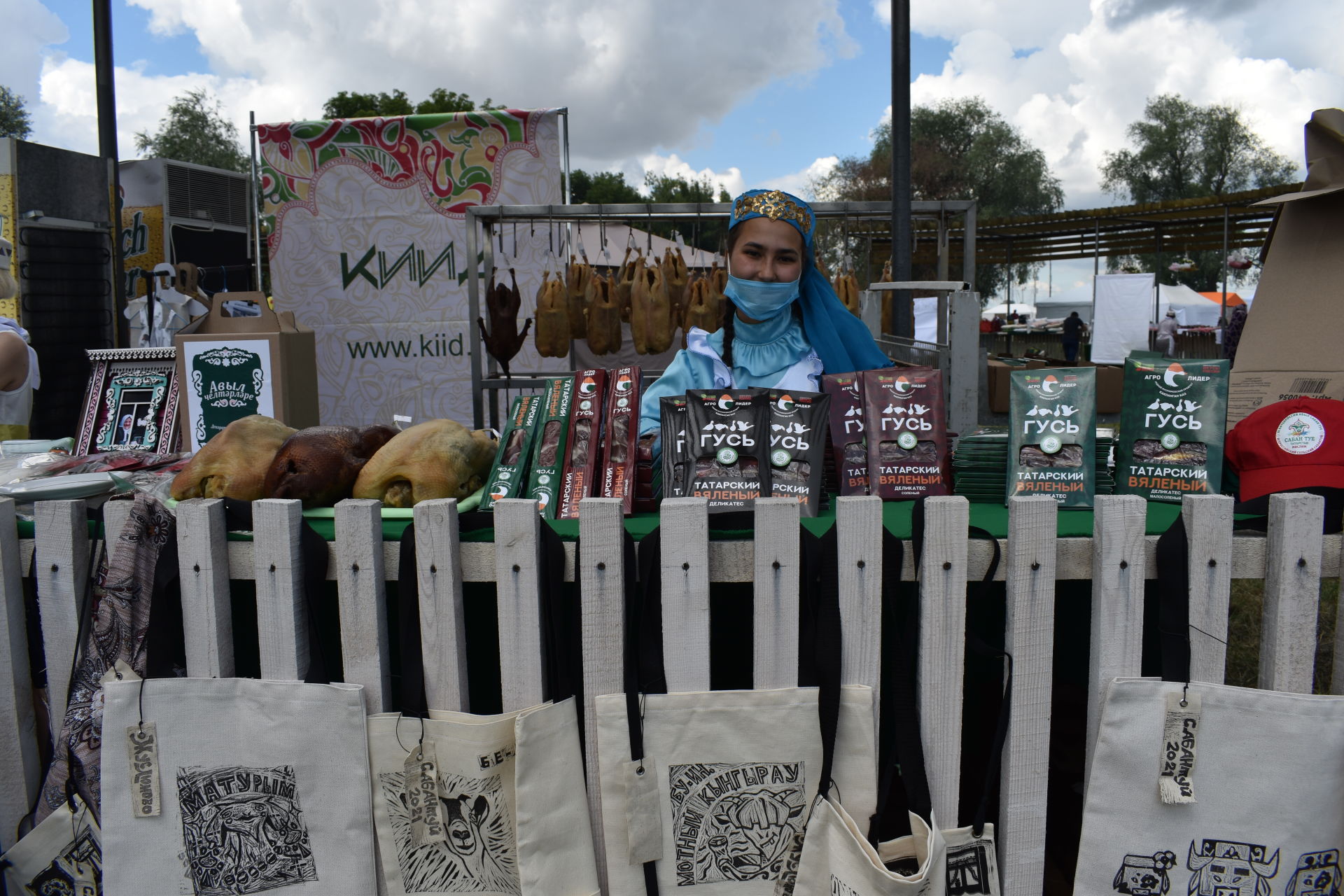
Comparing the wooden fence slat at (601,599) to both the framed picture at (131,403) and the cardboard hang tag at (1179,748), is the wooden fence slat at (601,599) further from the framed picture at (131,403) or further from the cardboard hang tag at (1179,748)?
the framed picture at (131,403)

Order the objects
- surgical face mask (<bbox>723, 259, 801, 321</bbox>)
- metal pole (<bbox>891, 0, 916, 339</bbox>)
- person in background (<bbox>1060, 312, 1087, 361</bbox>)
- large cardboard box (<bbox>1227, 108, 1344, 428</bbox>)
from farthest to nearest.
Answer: person in background (<bbox>1060, 312, 1087, 361</bbox>) → metal pole (<bbox>891, 0, 916, 339</bbox>) → surgical face mask (<bbox>723, 259, 801, 321</bbox>) → large cardboard box (<bbox>1227, 108, 1344, 428</bbox>)

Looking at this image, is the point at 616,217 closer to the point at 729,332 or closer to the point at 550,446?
the point at 729,332

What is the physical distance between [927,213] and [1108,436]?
11.6 ft

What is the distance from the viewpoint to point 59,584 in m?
1.85

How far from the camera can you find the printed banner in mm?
6773

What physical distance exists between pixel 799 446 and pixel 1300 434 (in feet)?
3.54

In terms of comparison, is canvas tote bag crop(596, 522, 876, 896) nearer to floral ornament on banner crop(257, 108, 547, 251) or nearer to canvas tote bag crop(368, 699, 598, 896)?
canvas tote bag crop(368, 699, 598, 896)

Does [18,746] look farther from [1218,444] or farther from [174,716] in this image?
[1218,444]

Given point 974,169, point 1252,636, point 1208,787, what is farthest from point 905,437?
point 974,169

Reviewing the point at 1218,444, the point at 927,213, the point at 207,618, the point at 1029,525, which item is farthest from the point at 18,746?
the point at 927,213

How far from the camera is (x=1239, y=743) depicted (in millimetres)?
1631

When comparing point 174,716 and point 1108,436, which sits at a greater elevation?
point 1108,436

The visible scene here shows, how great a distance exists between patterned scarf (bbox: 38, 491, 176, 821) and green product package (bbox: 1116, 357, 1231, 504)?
2.11 m

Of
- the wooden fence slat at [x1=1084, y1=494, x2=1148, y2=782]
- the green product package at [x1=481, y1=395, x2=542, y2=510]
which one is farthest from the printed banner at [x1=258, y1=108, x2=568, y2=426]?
the wooden fence slat at [x1=1084, y1=494, x2=1148, y2=782]
